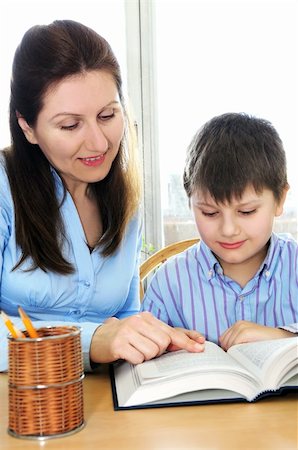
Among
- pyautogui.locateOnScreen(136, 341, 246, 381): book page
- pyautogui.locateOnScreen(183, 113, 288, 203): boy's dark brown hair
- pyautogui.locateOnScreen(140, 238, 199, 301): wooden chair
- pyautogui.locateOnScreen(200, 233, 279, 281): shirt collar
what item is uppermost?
pyautogui.locateOnScreen(183, 113, 288, 203): boy's dark brown hair

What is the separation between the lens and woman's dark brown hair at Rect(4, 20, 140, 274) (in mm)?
1584

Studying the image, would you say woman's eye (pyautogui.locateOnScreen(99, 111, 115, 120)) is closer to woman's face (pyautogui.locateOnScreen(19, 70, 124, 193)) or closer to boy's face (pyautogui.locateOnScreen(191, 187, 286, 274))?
woman's face (pyautogui.locateOnScreen(19, 70, 124, 193))

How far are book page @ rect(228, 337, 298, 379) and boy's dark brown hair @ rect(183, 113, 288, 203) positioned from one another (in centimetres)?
40

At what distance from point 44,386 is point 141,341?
345 mm

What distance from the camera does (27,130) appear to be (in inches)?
66.8

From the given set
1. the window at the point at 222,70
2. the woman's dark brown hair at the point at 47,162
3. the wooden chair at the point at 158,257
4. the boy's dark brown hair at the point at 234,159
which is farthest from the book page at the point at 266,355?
the window at the point at 222,70

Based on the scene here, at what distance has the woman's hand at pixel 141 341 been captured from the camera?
1.26 m

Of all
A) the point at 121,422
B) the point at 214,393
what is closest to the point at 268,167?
the point at 214,393

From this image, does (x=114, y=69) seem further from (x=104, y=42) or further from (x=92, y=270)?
(x=92, y=270)

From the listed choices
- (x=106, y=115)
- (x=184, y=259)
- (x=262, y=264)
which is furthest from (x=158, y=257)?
(x=106, y=115)

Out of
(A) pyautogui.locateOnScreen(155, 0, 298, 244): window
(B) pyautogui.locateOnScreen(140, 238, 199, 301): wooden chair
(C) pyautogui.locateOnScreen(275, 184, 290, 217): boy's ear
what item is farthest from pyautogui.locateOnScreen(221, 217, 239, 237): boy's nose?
(A) pyautogui.locateOnScreen(155, 0, 298, 244): window

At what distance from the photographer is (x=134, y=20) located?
370 cm

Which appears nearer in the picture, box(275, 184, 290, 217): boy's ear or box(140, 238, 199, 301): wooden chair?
box(275, 184, 290, 217): boy's ear

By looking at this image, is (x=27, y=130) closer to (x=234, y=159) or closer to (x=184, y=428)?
(x=234, y=159)
